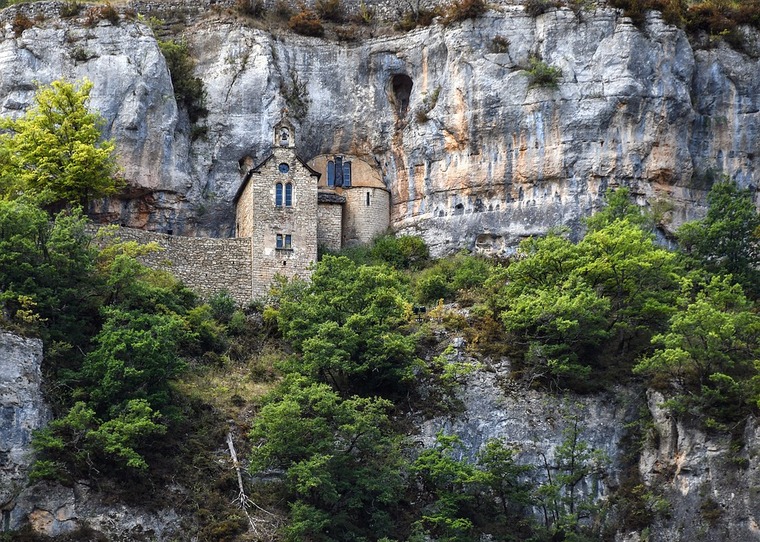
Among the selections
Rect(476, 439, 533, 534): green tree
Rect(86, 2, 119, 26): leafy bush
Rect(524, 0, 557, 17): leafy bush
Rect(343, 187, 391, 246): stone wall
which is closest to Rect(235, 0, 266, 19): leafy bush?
Rect(86, 2, 119, 26): leafy bush

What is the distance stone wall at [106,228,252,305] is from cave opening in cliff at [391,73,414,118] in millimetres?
11402

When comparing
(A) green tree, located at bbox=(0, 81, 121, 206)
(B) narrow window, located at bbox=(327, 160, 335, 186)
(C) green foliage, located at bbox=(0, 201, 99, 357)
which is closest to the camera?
(C) green foliage, located at bbox=(0, 201, 99, 357)

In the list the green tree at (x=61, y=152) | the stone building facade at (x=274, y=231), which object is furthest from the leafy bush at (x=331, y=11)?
the green tree at (x=61, y=152)

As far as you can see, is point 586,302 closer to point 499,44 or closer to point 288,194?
point 288,194

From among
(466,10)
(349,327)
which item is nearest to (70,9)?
(466,10)

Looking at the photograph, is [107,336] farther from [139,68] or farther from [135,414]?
[139,68]

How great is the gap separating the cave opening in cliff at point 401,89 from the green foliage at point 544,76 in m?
5.88

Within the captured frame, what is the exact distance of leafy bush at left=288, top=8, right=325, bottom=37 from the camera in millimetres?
65125

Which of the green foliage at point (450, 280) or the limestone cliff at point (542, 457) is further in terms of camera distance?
the green foliage at point (450, 280)

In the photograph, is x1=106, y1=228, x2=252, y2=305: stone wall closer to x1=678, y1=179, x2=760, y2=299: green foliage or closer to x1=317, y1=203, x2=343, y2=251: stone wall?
x1=317, y1=203, x2=343, y2=251: stone wall

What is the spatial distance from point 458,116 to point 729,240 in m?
13.2

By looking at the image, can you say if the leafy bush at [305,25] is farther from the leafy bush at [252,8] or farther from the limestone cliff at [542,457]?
the limestone cliff at [542,457]

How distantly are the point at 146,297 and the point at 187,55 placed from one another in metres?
18.5

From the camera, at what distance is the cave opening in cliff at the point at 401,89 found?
64.5 metres
